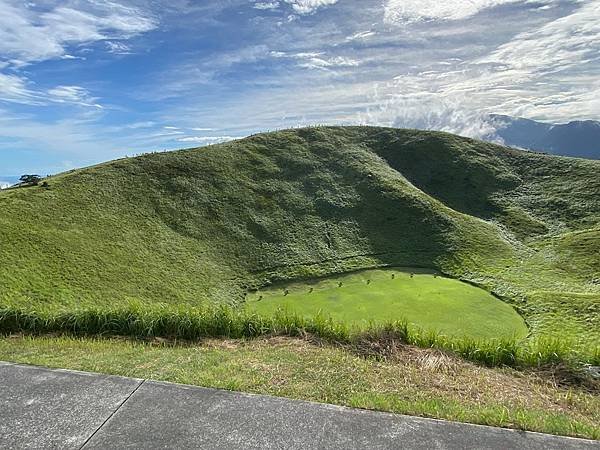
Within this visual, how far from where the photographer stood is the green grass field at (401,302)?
17.9m

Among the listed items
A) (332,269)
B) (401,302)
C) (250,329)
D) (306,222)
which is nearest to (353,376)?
(250,329)

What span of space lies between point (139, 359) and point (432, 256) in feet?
77.0

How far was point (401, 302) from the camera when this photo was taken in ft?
66.7

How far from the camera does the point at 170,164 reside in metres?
32.0

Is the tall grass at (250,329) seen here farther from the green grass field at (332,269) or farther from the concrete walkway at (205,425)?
the concrete walkway at (205,425)

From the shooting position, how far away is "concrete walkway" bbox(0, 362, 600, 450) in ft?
13.3

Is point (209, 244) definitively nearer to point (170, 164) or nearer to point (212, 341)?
point (170, 164)

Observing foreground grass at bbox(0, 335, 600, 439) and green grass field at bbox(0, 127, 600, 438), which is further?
green grass field at bbox(0, 127, 600, 438)

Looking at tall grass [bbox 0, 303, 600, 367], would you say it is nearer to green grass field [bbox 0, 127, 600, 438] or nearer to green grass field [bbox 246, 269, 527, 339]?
green grass field [bbox 0, 127, 600, 438]

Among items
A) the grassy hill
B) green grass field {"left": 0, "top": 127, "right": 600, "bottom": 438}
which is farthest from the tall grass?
the grassy hill

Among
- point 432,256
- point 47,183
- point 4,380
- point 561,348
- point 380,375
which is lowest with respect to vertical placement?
point 432,256

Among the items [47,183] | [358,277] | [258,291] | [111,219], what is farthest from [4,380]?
[47,183]

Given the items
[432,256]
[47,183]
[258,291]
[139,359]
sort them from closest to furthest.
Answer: [139,359]
[258,291]
[47,183]
[432,256]

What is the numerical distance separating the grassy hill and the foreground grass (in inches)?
353
